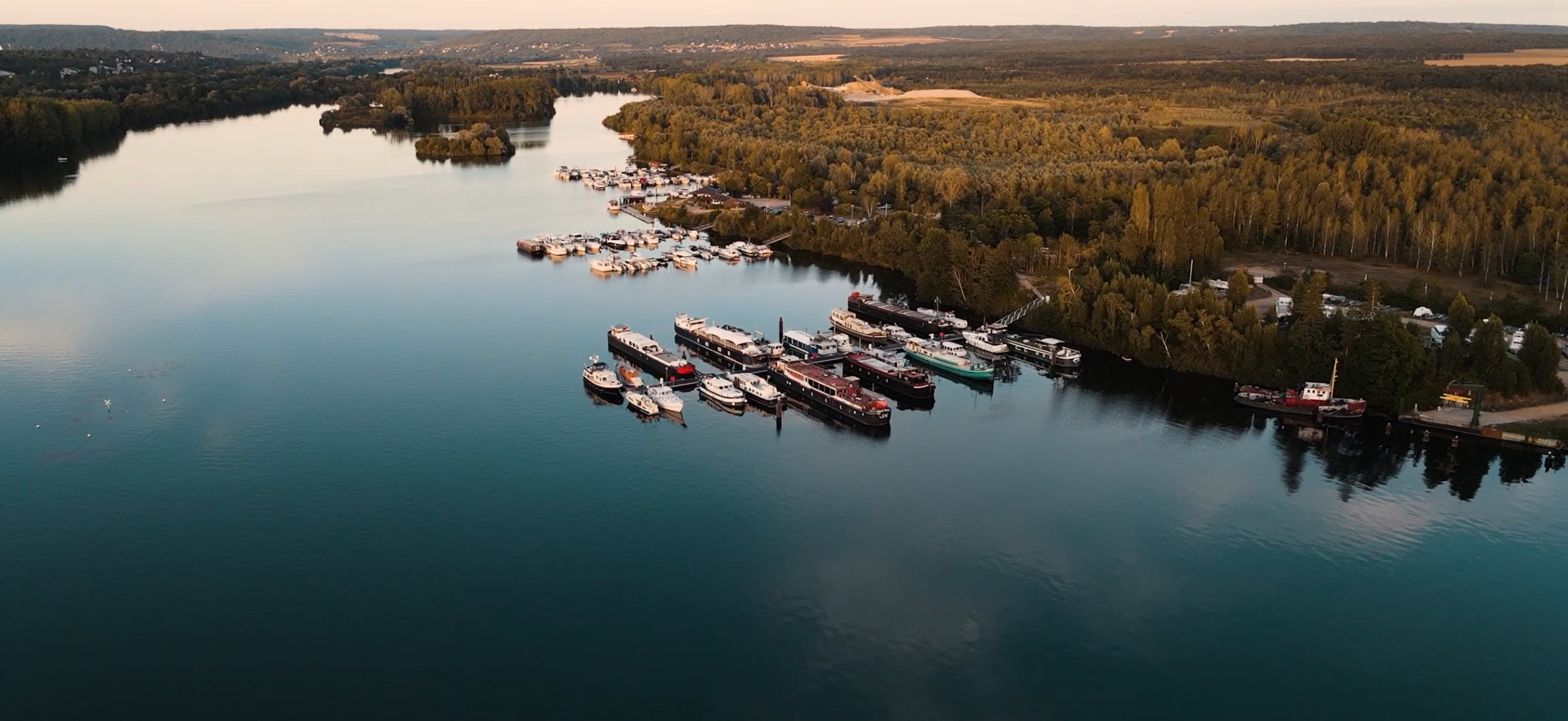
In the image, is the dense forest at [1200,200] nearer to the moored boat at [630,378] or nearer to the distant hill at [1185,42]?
the moored boat at [630,378]

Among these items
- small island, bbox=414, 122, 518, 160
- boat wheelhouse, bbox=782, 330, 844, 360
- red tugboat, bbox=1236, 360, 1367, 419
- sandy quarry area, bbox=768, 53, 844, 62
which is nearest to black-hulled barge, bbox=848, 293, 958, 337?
boat wheelhouse, bbox=782, 330, 844, 360

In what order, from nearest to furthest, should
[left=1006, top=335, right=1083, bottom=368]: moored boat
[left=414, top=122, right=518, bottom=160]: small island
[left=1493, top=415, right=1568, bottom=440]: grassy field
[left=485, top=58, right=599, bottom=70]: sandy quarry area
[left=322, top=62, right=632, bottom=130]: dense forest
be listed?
[left=1493, top=415, right=1568, bottom=440]: grassy field
[left=1006, top=335, right=1083, bottom=368]: moored boat
[left=414, top=122, right=518, bottom=160]: small island
[left=322, top=62, right=632, bottom=130]: dense forest
[left=485, top=58, right=599, bottom=70]: sandy quarry area

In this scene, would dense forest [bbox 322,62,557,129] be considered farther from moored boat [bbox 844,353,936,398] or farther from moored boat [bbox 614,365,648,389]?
moored boat [bbox 844,353,936,398]

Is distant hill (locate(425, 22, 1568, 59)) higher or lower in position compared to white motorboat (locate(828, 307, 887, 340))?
higher

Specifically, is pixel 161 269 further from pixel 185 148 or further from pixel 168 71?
pixel 168 71

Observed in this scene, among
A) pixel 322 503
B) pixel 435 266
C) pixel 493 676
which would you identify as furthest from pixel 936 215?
pixel 493 676

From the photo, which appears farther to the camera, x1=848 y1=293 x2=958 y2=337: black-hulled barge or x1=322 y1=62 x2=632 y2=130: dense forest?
x1=322 y1=62 x2=632 y2=130: dense forest
